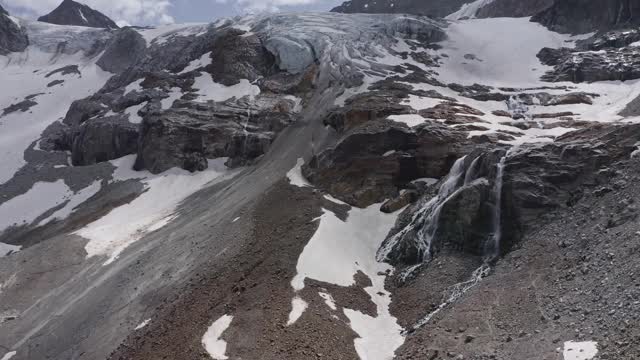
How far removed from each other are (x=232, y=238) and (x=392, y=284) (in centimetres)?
1077

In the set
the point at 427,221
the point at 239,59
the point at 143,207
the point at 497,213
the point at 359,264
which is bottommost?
the point at 143,207

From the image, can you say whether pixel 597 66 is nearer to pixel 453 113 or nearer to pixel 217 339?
pixel 453 113

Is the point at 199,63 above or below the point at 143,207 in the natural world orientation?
above

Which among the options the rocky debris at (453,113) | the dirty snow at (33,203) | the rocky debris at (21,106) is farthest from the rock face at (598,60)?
the rocky debris at (21,106)

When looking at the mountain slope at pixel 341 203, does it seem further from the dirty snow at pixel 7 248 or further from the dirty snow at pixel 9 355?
the dirty snow at pixel 7 248

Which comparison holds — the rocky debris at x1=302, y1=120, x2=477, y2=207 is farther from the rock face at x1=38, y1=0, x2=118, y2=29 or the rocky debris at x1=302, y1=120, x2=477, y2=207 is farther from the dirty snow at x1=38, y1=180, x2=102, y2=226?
the rock face at x1=38, y1=0, x2=118, y2=29

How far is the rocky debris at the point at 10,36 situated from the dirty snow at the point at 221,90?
278 feet

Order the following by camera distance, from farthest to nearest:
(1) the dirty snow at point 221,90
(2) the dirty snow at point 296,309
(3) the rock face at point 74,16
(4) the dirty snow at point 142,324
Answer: (3) the rock face at point 74,16
(1) the dirty snow at point 221,90
(4) the dirty snow at point 142,324
(2) the dirty snow at point 296,309

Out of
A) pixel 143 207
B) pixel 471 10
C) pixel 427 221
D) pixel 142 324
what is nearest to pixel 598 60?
pixel 427 221

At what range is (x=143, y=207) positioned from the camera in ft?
170

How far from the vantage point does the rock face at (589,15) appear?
73375 millimetres

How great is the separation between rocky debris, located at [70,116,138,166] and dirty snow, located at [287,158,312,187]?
27.3m

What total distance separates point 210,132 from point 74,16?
125792 mm

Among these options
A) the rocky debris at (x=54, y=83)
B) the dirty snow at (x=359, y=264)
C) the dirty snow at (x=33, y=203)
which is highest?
the rocky debris at (x=54, y=83)
